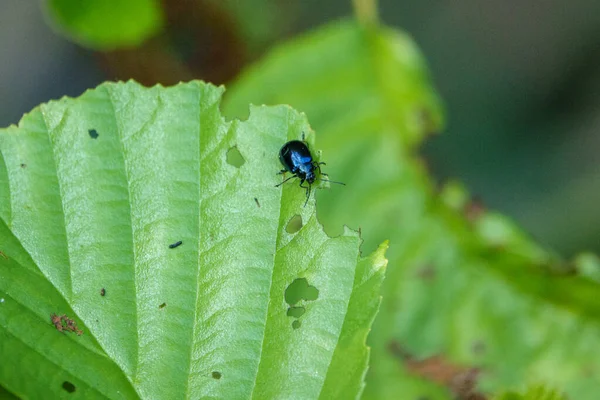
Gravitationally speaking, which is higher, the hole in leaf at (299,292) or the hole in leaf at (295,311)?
the hole in leaf at (299,292)

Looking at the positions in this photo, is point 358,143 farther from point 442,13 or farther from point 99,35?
point 442,13

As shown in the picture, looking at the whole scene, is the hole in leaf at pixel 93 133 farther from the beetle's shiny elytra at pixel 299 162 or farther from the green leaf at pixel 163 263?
the beetle's shiny elytra at pixel 299 162

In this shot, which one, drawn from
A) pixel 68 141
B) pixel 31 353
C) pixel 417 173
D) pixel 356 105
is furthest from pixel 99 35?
pixel 31 353

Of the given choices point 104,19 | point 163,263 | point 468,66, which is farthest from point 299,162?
point 468,66

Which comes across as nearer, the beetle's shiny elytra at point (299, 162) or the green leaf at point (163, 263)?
the green leaf at point (163, 263)

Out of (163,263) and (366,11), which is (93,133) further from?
(366,11)

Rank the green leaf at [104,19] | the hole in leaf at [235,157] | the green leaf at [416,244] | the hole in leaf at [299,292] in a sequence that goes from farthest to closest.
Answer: the green leaf at [104,19] → the green leaf at [416,244] → the hole in leaf at [235,157] → the hole in leaf at [299,292]

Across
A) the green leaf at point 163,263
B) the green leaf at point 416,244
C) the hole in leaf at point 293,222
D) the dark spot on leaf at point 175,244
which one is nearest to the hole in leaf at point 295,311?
the green leaf at point 163,263
